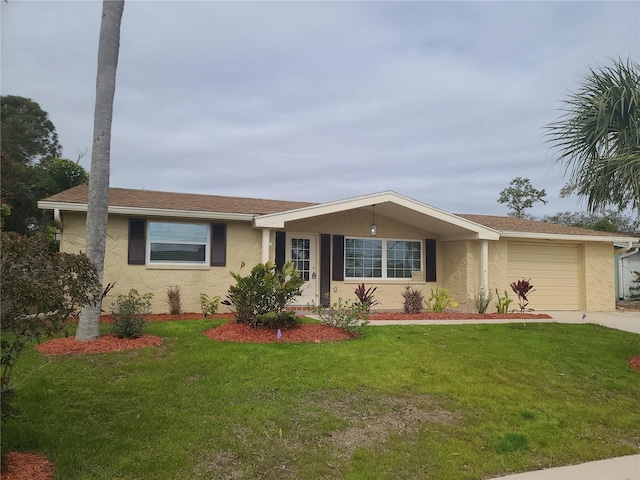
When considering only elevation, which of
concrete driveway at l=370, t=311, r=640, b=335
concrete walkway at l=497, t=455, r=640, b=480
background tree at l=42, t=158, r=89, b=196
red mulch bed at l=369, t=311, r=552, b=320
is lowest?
concrete walkway at l=497, t=455, r=640, b=480

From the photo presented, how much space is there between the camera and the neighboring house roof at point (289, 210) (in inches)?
426

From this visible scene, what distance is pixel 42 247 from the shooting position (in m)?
3.20

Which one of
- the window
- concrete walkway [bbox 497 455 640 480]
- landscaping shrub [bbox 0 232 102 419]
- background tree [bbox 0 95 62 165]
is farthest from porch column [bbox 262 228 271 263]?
background tree [bbox 0 95 62 165]

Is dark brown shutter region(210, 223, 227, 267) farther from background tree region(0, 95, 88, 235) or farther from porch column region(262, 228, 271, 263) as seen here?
background tree region(0, 95, 88, 235)

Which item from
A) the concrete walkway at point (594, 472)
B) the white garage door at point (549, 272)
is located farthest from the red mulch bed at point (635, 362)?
the white garage door at point (549, 272)

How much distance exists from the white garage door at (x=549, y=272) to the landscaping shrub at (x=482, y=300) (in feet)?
6.24

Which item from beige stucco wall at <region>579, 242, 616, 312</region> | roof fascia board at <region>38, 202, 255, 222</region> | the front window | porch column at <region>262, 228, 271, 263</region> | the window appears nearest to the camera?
roof fascia board at <region>38, 202, 255, 222</region>

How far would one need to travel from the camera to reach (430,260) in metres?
14.9

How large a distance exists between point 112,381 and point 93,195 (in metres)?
3.76

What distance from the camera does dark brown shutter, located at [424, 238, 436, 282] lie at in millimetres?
14867

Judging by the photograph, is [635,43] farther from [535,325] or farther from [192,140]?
[192,140]

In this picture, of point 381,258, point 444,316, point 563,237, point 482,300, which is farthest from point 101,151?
point 563,237

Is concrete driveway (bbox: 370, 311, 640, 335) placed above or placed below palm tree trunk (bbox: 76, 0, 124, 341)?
below

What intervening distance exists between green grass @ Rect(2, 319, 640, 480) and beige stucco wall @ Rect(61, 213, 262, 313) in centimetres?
412
